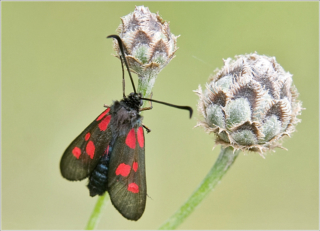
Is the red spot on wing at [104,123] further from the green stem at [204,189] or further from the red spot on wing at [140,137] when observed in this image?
the green stem at [204,189]

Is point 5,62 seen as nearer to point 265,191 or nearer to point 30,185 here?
point 30,185

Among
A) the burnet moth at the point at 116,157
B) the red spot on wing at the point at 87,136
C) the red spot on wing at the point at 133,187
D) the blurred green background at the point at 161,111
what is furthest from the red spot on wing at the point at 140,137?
the blurred green background at the point at 161,111

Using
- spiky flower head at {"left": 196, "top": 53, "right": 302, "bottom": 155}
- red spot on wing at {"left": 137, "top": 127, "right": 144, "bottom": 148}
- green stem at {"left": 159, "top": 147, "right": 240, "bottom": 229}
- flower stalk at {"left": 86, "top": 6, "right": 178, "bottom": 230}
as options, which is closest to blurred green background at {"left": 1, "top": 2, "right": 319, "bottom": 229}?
green stem at {"left": 159, "top": 147, "right": 240, "bottom": 229}

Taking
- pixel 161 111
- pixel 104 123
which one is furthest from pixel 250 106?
pixel 161 111

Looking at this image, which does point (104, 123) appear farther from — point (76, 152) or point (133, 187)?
point (133, 187)

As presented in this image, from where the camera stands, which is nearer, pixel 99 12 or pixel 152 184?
pixel 152 184

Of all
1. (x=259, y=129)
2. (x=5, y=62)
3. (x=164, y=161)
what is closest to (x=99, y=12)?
(x=5, y=62)

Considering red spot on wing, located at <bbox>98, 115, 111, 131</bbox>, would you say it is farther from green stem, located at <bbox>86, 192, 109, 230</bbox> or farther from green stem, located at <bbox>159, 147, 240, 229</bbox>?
green stem, located at <bbox>159, 147, 240, 229</bbox>
